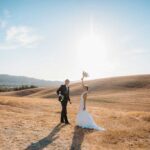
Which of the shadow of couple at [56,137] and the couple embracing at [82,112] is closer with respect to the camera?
the shadow of couple at [56,137]

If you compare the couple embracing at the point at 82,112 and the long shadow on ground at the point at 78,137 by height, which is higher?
the couple embracing at the point at 82,112

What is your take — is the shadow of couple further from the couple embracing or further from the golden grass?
the couple embracing

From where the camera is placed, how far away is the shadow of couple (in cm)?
1279

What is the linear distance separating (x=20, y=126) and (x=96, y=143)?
16.1 feet

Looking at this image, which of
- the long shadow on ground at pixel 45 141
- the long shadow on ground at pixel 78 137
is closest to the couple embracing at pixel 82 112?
the long shadow on ground at pixel 78 137

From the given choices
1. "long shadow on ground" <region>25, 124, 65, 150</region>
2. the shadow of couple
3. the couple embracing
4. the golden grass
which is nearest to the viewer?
"long shadow on ground" <region>25, 124, 65, 150</region>

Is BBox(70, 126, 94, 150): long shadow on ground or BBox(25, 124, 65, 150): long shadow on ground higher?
BBox(25, 124, 65, 150): long shadow on ground

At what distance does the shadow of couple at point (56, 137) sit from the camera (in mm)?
12793

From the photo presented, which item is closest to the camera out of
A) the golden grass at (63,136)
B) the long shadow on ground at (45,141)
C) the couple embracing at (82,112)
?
the long shadow on ground at (45,141)

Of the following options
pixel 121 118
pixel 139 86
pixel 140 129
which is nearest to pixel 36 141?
pixel 140 129

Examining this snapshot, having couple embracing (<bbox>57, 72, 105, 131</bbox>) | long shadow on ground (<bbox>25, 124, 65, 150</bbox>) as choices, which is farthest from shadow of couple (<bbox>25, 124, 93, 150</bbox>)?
couple embracing (<bbox>57, 72, 105, 131</bbox>)

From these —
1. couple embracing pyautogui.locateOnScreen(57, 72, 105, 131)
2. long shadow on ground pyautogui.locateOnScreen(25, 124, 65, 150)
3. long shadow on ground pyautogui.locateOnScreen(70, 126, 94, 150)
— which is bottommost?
long shadow on ground pyautogui.locateOnScreen(70, 126, 94, 150)

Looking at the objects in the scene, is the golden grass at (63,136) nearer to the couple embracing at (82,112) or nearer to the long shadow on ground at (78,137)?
the long shadow on ground at (78,137)

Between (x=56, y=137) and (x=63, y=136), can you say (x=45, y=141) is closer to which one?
(x=56, y=137)
